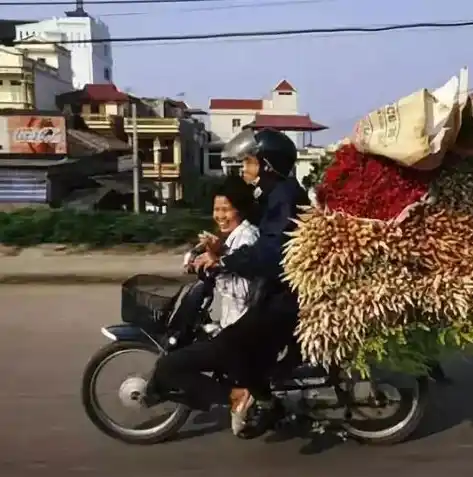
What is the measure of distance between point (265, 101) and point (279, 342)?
59.1 m

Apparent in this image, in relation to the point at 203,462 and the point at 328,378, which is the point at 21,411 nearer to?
the point at 203,462

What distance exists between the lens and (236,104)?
6062cm

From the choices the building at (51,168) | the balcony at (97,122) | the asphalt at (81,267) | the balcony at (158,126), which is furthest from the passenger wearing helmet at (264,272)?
the balcony at (97,122)

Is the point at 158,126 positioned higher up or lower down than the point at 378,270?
higher up

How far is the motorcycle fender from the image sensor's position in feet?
14.1

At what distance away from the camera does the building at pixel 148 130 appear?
139 ft

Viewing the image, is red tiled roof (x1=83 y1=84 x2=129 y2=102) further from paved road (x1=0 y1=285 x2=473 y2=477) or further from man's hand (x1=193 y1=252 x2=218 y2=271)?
man's hand (x1=193 y1=252 x2=218 y2=271)

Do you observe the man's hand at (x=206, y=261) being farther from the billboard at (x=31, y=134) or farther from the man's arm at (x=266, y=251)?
the billboard at (x=31, y=134)

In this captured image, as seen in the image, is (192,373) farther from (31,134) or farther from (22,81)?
(22,81)

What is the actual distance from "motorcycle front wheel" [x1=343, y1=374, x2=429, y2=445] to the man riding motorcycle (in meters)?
0.50

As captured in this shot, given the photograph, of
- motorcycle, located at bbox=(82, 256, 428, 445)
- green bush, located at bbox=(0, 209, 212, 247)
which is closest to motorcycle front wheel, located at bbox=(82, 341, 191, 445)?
motorcycle, located at bbox=(82, 256, 428, 445)

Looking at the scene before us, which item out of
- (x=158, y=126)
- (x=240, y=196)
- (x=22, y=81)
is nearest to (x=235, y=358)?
(x=240, y=196)

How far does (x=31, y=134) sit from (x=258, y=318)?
29761 mm

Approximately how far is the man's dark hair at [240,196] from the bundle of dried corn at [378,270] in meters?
0.29
